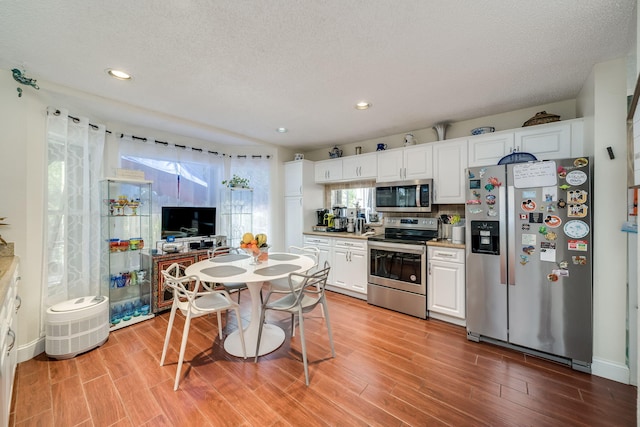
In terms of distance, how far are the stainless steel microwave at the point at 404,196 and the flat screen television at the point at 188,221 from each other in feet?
8.48

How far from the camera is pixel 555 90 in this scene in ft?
7.88

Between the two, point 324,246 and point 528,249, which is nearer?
point 528,249

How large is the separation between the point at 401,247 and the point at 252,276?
1906 mm

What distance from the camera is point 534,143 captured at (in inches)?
100

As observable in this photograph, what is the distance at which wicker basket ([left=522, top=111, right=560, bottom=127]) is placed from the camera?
8.18ft

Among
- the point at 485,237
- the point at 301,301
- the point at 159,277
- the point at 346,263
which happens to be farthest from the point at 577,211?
the point at 159,277

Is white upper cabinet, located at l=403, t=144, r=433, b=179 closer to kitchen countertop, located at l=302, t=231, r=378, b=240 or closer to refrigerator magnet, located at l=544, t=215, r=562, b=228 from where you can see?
kitchen countertop, located at l=302, t=231, r=378, b=240

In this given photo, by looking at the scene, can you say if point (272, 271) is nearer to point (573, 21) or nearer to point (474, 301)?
point (474, 301)

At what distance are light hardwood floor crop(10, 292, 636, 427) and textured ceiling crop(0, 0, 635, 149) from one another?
244 centimetres

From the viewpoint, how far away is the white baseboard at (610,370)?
6.19 feet

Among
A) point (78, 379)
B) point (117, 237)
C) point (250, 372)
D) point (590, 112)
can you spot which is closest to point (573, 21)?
point (590, 112)

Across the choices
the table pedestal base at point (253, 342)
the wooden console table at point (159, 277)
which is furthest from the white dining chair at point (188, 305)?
the wooden console table at point (159, 277)

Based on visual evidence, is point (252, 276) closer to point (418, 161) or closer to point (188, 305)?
point (188, 305)

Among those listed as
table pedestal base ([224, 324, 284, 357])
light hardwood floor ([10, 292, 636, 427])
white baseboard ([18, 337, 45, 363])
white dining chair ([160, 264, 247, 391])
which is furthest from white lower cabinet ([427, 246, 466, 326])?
white baseboard ([18, 337, 45, 363])
